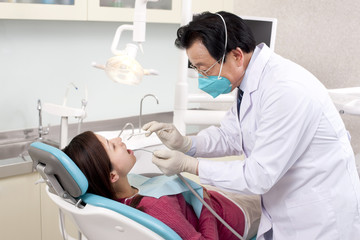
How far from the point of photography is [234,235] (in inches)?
68.2

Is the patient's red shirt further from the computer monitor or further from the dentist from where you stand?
the computer monitor

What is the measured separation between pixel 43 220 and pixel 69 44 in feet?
3.21

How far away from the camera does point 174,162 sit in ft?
4.95

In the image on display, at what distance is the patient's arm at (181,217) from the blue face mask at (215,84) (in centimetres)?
38

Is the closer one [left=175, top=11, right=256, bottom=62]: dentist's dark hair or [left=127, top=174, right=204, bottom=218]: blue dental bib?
[left=175, top=11, right=256, bottom=62]: dentist's dark hair

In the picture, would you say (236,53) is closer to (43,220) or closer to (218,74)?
(218,74)

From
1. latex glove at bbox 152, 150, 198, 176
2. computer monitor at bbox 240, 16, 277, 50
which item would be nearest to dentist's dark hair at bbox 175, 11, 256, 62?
latex glove at bbox 152, 150, 198, 176

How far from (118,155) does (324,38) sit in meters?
1.47

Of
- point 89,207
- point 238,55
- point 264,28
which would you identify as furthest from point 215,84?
point 264,28

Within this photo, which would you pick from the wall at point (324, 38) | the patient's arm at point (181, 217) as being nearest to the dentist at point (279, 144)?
the patient's arm at point (181, 217)

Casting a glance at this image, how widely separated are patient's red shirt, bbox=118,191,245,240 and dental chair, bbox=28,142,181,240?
0.11 metres

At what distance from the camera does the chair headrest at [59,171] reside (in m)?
1.34

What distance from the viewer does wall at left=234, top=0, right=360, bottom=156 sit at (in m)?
2.53

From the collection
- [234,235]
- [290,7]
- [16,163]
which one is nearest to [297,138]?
[234,235]
